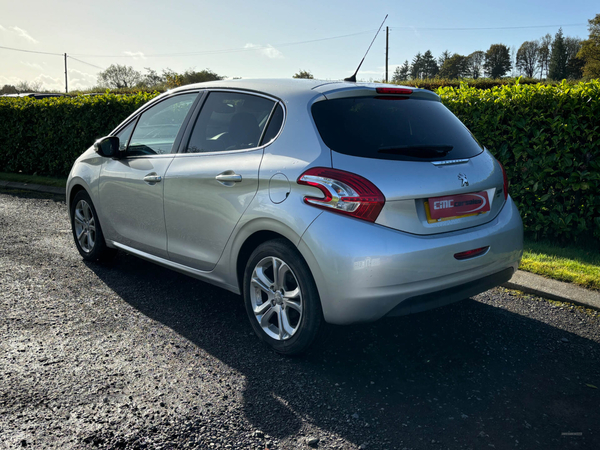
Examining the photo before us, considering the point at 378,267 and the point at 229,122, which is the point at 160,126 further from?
the point at 378,267

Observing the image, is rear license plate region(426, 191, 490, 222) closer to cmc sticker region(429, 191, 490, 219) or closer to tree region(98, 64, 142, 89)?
cmc sticker region(429, 191, 490, 219)

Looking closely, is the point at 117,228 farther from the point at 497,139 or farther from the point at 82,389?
→ the point at 497,139

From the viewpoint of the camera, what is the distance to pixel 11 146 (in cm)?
1365

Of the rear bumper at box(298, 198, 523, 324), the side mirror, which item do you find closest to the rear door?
the rear bumper at box(298, 198, 523, 324)

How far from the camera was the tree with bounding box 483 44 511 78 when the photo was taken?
139 metres

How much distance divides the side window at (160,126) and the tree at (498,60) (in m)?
148

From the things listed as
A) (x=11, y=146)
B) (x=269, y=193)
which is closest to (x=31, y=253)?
(x=269, y=193)

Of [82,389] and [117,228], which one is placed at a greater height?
[117,228]

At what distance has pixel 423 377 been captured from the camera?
132 inches

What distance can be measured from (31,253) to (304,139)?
4.41 metres

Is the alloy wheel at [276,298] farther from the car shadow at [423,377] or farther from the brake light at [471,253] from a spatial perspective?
the brake light at [471,253]

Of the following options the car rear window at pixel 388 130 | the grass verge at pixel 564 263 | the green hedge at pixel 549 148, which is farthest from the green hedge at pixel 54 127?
the car rear window at pixel 388 130

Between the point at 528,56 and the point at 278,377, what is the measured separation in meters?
167

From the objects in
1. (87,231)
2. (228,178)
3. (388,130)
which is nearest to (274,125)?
(228,178)
